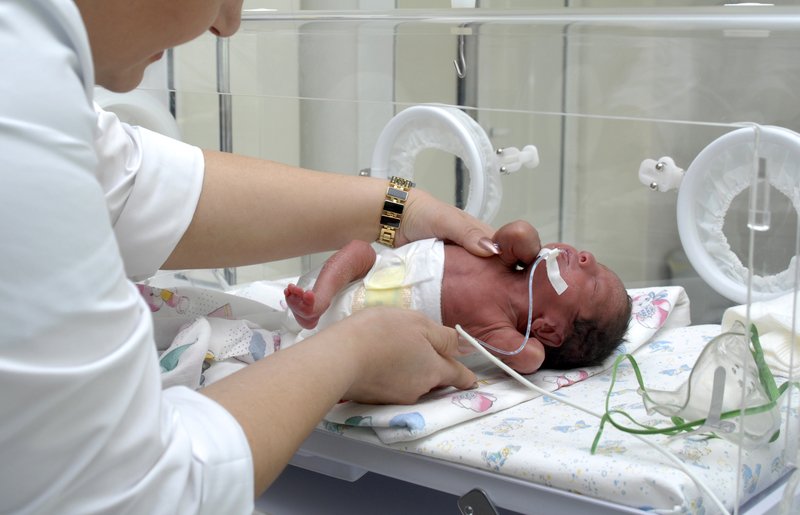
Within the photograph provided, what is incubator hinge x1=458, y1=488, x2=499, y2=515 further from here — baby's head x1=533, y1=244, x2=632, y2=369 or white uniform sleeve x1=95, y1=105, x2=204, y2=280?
white uniform sleeve x1=95, y1=105, x2=204, y2=280

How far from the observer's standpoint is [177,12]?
80 centimetres

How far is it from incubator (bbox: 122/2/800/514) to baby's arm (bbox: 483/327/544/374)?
0.11ft

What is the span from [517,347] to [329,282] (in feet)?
0.92

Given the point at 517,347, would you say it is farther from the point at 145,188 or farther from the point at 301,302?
the point at 145,188

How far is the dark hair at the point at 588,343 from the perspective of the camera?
1320 mm

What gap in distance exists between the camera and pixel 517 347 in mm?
1269

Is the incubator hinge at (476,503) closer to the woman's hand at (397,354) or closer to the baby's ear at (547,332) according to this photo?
the woman's hand at (397,354)

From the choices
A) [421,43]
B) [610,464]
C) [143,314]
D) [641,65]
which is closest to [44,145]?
[143,314]

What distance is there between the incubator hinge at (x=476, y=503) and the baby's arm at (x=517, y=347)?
0.30 m

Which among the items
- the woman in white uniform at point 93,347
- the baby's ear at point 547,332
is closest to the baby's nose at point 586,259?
the baby's ear at point 547,332

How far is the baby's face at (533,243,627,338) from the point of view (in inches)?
52.5

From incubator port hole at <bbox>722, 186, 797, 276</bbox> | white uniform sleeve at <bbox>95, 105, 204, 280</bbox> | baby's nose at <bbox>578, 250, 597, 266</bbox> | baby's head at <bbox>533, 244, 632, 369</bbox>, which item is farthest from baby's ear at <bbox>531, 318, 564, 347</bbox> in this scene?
white uniform sleeve at <bbox>95, 105, 204, 280</bbox>

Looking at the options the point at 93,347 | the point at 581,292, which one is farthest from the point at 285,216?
the point at 93,347

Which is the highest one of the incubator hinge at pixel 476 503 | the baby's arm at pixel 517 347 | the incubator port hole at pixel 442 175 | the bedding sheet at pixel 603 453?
the incubator port hole at pixel 442 175
